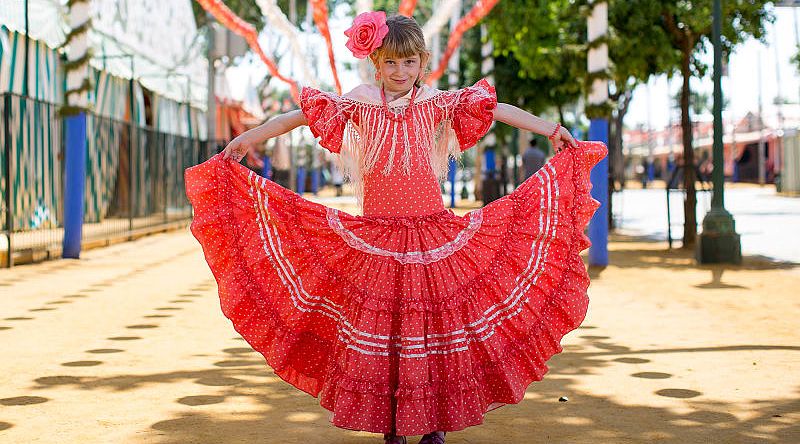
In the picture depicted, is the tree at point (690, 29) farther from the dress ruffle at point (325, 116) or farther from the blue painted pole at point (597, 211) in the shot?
the dress ruffle at point (325, 116)

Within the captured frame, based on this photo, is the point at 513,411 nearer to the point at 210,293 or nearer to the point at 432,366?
the point at 432,366

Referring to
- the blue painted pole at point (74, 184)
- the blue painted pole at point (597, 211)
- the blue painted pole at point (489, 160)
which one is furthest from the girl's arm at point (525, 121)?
the blue painted pole at point (489, 160)


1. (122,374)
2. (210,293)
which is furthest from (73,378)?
(210,293)

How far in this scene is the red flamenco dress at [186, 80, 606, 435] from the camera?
4070mm

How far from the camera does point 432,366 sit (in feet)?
13.3

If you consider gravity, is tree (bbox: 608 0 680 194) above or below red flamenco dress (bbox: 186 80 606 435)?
above

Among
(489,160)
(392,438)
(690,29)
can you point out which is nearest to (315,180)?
(489,160)

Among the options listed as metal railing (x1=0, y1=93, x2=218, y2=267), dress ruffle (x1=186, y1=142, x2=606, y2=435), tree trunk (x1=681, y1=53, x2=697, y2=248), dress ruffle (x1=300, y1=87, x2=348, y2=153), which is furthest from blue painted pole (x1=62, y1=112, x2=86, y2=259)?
dress ruffle (x1=300, y1=87, x2=348, y2=153)

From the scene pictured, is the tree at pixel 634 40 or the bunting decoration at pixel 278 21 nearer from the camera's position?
the tree at pixel 634 40

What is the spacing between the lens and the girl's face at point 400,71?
427 cm

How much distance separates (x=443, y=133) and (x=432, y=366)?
0.99 metres

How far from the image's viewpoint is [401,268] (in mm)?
4176

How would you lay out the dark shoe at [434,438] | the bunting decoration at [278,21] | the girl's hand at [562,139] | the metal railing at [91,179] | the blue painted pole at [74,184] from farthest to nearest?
1. the bunting decoration at [278,21]
2. the blue painted pole at [74,184]
3. the metal railing at [91,179]
4. the girl's hand at [562,139]
5. the dark shoe at [434,438]

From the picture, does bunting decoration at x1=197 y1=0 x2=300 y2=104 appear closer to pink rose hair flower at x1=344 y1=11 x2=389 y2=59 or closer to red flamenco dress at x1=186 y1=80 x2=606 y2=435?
red flamenco dress at x1=186 y1=80 x2=606 y2=435
